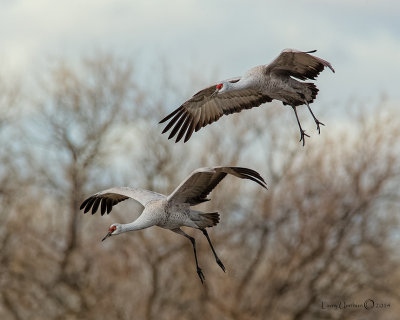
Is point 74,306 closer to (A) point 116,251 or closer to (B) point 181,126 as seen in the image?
(A) point 116,251

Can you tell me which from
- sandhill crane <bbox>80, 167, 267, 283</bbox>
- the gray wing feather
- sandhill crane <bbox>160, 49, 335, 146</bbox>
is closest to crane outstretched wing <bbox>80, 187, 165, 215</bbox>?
sandhill crane <bbox>80, 167, 267, 283</bbox>

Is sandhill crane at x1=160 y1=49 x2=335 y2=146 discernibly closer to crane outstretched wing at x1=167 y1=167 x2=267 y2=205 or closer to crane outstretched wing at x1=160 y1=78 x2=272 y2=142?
crane outstretched wing at x1=160 y1=78 x2=272 y2=142

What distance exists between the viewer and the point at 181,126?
12.7 m

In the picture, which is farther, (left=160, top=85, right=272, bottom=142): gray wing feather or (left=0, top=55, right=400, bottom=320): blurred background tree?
(left=0, top=55, right=400, bottom=320): blurred background tree

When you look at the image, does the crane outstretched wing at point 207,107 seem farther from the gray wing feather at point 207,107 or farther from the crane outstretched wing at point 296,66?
the crane outstretched wing at point 296,66

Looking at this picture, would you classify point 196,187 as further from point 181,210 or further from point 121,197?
point 121,197

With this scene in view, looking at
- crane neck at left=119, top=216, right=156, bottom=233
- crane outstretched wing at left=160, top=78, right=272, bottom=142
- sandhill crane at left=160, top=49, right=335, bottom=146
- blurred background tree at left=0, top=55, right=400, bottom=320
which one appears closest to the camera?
crane neck at left=119, top=216, right=156, bottom=233

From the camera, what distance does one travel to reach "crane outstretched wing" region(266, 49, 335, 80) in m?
11.5

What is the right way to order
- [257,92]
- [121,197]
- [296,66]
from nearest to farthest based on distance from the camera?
[296,66] < [257,92] < [121,197]

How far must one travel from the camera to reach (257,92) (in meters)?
12.8

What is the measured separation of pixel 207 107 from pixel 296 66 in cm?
167

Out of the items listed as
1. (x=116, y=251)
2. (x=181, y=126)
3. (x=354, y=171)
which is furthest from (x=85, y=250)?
(x=181, y=126)

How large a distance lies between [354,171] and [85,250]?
9.70 metres

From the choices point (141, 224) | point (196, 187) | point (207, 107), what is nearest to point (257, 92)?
point (207, 107)
